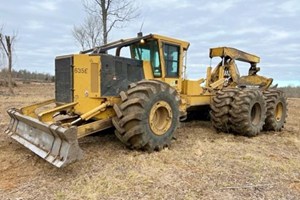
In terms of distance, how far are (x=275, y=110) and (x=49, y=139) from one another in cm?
Answer: 652

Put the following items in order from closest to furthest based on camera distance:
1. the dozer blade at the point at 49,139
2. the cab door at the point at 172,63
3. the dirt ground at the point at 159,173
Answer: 1. the dirt ground at the point at 159,173
2. the dozer blade at the point at 49,139
3. the cab door at the point at 172,63

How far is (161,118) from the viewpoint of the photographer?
19.2 ft

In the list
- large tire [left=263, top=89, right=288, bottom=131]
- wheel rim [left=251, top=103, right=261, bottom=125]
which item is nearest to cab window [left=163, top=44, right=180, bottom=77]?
wheel rim [left=251, top=103, right=261, bottom=125]

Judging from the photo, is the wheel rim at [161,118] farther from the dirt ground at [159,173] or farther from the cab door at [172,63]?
the cab door at [172,63]

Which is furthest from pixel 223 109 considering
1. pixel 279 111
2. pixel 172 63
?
pixel 279 111

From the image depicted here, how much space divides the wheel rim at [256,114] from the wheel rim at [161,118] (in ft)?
9.75

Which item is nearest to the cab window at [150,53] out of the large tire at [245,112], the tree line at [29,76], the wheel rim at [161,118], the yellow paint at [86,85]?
the wheel rim at [161,118]

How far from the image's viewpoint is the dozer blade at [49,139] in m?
4.16

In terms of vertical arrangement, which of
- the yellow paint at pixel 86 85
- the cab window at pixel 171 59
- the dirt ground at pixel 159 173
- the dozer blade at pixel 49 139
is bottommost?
the dirt ground at pixel 159 173

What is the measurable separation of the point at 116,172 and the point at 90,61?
2.21 m

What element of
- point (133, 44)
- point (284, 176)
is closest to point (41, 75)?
point (133, 44)

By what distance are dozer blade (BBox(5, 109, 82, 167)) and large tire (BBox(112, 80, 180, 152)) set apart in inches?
43.4

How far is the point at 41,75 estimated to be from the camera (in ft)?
155

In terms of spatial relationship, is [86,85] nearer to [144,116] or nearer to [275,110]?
[144,116]
